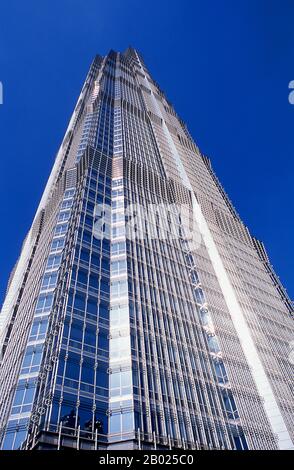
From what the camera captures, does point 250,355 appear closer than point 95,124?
Yes

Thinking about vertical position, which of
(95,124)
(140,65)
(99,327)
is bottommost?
(99,327)

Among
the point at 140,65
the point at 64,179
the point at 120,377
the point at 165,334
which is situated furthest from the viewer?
the point at 140,65

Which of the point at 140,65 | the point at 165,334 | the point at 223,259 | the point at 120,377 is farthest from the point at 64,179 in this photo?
the point at 140,65

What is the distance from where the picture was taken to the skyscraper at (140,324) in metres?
34.1

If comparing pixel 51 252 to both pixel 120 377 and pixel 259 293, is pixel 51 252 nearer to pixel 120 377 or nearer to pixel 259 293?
pixel 120 377

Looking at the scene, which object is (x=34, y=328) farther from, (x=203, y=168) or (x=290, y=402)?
(x=203, y=168)

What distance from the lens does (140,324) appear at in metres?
43.1

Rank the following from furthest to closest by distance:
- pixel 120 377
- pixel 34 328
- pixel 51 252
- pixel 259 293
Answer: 1. pixel 259 293
2. pixel 51 252
3. pixel 34 328
4. pixel 120 377

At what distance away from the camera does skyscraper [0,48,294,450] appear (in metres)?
34.1

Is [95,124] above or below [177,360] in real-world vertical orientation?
above

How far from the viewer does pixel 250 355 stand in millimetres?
50500

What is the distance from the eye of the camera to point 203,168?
99438 millimetres

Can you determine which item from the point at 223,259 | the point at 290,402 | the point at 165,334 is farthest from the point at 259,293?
the point at 165,334

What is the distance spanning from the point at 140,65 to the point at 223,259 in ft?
379
